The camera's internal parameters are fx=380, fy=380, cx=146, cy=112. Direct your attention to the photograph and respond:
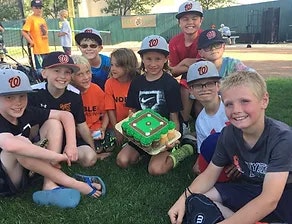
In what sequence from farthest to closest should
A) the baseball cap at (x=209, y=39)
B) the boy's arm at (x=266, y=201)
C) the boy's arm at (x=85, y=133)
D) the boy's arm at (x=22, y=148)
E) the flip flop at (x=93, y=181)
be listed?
the baseball cap at (x=209, y=39) < the boy's arm at (x=85, y=133) < the flip flop at (x=93, y=181) < the boy's arm at (x=22, y=148) < the boy's arm at (x=266, y=201)

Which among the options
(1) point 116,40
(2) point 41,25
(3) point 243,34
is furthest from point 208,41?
(1) point 116,40

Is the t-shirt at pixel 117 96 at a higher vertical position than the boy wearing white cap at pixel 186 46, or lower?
lower

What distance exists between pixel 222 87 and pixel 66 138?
4.72ft

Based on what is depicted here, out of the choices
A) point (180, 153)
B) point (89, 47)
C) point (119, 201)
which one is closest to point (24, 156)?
point (119, 201)

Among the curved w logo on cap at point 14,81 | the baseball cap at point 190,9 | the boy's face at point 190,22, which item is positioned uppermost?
the baseball cap at point 190,9

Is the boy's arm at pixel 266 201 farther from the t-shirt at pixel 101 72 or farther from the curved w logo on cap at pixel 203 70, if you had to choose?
the t-shirt at pixel 101 72

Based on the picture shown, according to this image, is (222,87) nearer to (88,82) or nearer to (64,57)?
(64,57)

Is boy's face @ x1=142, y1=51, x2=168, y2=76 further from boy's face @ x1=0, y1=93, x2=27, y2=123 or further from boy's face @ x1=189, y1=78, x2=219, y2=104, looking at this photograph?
boy's face @ x1=0, y1=93, x2=27, y2=123

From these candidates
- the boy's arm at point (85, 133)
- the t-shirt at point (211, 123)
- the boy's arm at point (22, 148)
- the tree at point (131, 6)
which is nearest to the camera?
the boy's arm at point (22, 148)

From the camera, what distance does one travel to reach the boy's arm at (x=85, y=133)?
3555 millimetres

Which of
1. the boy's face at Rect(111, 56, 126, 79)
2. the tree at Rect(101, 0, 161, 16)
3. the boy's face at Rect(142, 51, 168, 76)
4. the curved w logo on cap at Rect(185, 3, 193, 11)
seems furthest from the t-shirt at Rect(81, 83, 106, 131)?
the tree at Rect(101, 0, 161, 16)

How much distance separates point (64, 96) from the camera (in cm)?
351

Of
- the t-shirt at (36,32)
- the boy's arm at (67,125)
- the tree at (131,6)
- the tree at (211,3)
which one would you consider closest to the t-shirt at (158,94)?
the boy's arm at (67,125)

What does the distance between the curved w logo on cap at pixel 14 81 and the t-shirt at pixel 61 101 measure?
663mm
